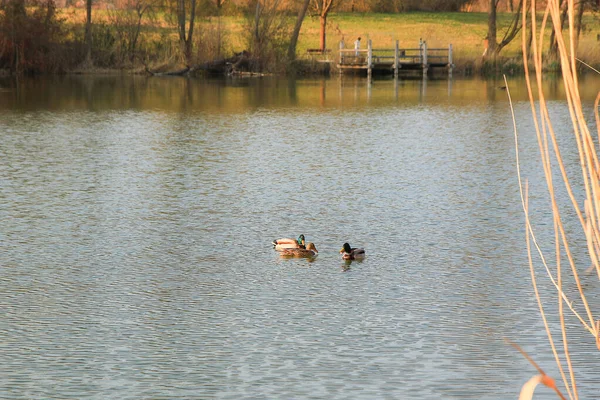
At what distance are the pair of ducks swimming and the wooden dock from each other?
102ft

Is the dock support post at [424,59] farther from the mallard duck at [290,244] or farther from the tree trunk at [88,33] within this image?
the mallard duck at [290,244]

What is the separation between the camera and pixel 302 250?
955 centimetres

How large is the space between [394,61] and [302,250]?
33.3 meters

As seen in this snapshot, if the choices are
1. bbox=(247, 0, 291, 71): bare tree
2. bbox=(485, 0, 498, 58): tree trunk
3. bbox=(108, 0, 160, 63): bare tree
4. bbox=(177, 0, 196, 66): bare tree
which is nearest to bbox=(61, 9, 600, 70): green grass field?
bbox=(177, 0, 196, 66): bare tree

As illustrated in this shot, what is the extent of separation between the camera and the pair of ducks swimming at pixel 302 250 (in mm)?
9438

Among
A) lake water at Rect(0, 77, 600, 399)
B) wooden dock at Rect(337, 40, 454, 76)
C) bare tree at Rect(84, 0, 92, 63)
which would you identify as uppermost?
bare tree at Rect(84, 0, 92, 63)

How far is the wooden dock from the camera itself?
134ft

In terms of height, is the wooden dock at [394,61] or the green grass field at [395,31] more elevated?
the green grass field at [395,31]

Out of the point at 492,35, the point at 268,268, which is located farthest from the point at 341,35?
the point at 268,268

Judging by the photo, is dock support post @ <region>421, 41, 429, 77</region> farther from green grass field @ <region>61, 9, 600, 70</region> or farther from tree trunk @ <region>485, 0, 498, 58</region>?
tree trunk @ <region>485, 0, 498, 58</region>

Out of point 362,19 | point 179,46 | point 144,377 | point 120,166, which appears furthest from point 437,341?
point 362,19

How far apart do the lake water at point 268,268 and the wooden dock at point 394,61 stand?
20.6m

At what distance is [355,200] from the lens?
12.8m

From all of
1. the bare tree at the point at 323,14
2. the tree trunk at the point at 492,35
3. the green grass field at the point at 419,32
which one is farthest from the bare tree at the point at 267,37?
the tree trunk at the point at 492,35
